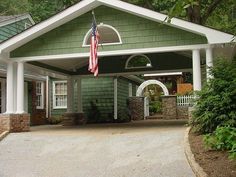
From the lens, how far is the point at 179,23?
1535cm

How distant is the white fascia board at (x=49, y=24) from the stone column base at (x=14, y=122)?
2.65m

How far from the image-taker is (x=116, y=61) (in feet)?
72.3

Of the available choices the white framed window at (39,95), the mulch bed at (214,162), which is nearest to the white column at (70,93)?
the white framed window at (39,95)

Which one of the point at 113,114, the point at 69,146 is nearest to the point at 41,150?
the point at 69,146

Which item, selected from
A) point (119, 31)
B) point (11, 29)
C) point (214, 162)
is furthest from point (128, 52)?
point (11, 29)

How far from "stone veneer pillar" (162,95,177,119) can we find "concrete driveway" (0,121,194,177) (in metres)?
13.7

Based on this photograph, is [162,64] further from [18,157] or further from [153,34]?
[18,157]

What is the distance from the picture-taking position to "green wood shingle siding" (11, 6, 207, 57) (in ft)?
52.3

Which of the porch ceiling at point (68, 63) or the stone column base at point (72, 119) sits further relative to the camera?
the stone column base at point (72, 119)

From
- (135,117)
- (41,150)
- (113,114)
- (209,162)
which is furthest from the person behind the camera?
(135,117)

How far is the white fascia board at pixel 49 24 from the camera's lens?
1631cm

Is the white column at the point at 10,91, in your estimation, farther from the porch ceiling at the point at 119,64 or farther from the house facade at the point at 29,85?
the house facade at the point at 29,85

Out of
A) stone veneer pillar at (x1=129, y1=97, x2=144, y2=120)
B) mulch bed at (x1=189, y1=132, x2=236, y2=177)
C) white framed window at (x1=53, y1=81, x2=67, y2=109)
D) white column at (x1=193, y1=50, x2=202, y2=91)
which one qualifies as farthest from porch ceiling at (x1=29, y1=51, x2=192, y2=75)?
mulch bed at (x1=189, y1=132, x2=236, y2=177)

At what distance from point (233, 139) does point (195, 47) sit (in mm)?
6727
